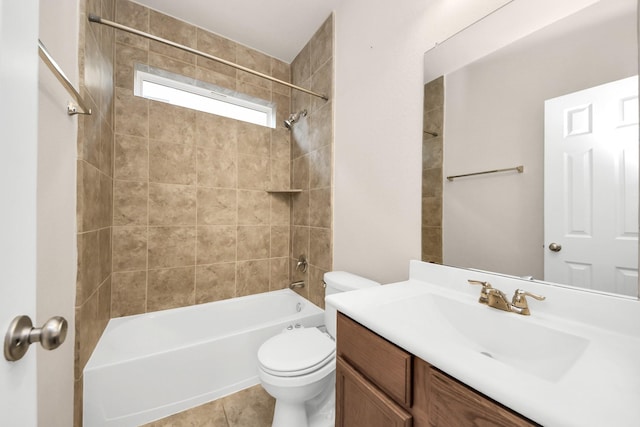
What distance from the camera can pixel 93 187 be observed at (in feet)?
4.09

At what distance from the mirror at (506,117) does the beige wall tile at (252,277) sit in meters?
1.58

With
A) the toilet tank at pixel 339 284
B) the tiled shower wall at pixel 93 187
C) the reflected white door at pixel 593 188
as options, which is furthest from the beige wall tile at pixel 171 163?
the reflected white door at pixel 593 188

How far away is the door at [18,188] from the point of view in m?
0.31

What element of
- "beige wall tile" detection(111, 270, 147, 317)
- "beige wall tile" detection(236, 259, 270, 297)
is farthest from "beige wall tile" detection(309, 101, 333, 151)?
"beige wall tile" detection(111, 270, 147, 317)

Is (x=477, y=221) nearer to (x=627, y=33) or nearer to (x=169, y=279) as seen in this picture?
(x=627, y=33)

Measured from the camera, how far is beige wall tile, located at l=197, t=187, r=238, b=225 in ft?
6.54

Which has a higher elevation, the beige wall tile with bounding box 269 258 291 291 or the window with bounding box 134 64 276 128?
the window with bounding box 134 64 276 128

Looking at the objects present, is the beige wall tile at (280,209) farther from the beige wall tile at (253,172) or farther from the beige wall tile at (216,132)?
the beige wall tile at (216,132)

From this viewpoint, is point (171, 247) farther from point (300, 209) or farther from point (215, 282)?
point (300, 209)

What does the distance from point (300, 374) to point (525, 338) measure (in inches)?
34.2

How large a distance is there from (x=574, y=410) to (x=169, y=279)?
2181 mm

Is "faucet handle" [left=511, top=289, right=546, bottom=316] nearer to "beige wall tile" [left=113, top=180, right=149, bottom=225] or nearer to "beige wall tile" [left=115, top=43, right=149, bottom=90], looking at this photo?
"beige wall tile" [left=113, top=180, right=149, bottom=225]

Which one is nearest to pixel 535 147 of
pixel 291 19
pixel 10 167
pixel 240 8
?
pixel 10 167

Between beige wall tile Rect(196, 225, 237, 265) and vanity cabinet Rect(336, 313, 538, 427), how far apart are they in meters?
1.53
